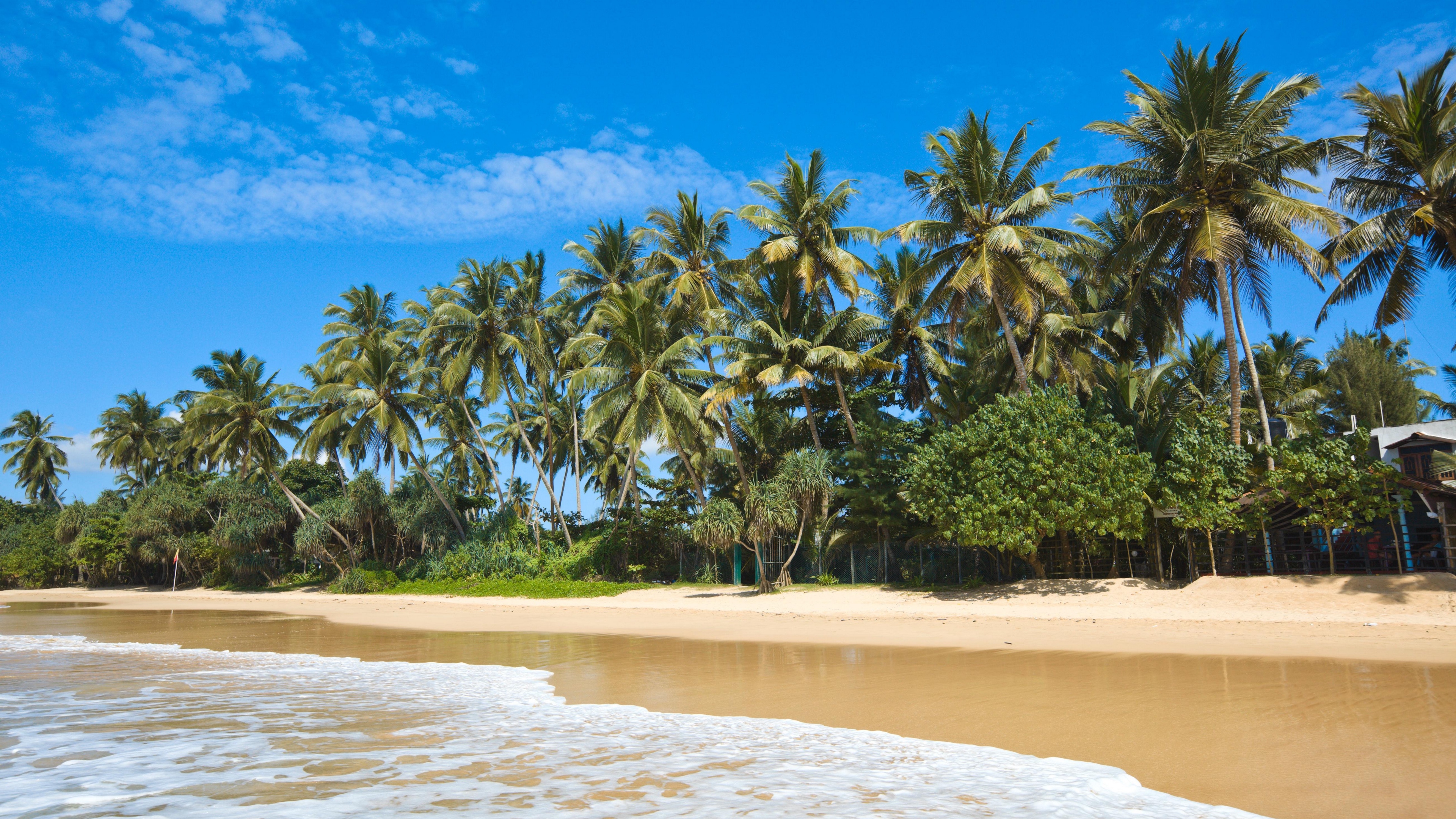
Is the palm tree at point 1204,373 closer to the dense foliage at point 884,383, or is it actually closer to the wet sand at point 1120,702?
the dense foliage at point 884,383

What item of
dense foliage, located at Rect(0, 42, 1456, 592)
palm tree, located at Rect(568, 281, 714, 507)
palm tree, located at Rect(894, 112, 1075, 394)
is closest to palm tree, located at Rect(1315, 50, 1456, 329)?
dense foliage, located at Rect(0, 42, 1456, 592)

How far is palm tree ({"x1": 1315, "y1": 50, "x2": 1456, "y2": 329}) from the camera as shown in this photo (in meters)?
15.0

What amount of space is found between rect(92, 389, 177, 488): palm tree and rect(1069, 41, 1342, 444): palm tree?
5364 centimetres

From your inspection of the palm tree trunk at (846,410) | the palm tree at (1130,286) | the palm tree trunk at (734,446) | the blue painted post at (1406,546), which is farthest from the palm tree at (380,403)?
the blue painted post at (1406,546)

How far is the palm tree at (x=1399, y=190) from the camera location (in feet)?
49.1

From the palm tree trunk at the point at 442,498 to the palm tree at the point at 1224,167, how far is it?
24523 millimetres

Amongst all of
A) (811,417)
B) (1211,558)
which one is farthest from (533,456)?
(1211,558)

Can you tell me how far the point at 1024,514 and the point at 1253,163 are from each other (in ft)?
30.7

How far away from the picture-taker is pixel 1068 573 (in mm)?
18469

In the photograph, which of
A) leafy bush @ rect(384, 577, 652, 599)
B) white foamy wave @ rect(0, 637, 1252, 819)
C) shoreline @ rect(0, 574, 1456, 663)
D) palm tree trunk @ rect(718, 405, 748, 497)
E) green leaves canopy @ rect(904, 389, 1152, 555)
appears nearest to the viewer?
white foamy wave @ rect(0, 637, 1252, 819)

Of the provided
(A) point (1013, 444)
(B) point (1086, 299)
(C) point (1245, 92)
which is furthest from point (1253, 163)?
(A) point (1013, 444)

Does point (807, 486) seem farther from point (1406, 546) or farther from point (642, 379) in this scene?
point (1406, 546)

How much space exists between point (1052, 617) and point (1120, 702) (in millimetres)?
7969

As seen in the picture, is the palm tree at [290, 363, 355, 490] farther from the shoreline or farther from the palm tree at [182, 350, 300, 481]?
the shoreline
